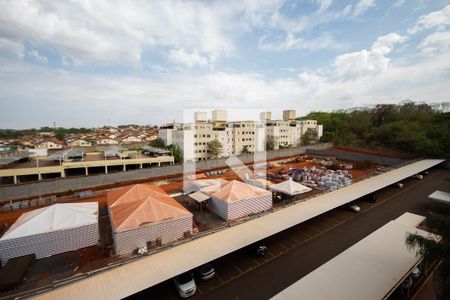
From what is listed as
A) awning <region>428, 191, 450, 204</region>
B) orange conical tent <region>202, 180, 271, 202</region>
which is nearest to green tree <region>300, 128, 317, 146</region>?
awning <region>428, 191, 450, 204</region>

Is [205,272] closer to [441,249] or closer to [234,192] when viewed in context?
[234,192]

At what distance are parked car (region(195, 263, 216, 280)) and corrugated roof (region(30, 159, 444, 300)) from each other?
3.28ft

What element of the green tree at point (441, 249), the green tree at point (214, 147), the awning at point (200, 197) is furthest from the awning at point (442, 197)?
the green tree at point (214, 147)

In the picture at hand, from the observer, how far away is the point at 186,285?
7.97 meters

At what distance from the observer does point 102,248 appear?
35.6ft

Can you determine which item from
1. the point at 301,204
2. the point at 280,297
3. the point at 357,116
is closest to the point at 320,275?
the point at 280,297

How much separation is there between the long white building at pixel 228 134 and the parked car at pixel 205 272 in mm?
25460

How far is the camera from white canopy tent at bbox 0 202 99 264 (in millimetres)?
9727

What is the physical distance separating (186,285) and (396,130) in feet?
139

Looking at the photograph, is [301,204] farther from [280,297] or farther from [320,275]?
[280,297]

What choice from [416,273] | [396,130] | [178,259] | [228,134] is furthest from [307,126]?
[178,259]

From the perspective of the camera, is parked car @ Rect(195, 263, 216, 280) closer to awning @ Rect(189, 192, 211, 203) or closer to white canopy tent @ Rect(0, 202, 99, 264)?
awning @ Rect(189, 192, 211, 203)

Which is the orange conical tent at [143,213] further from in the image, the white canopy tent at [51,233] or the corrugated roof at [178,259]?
the corrugated roof at [178,259]

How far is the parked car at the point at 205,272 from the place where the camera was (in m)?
8.63
